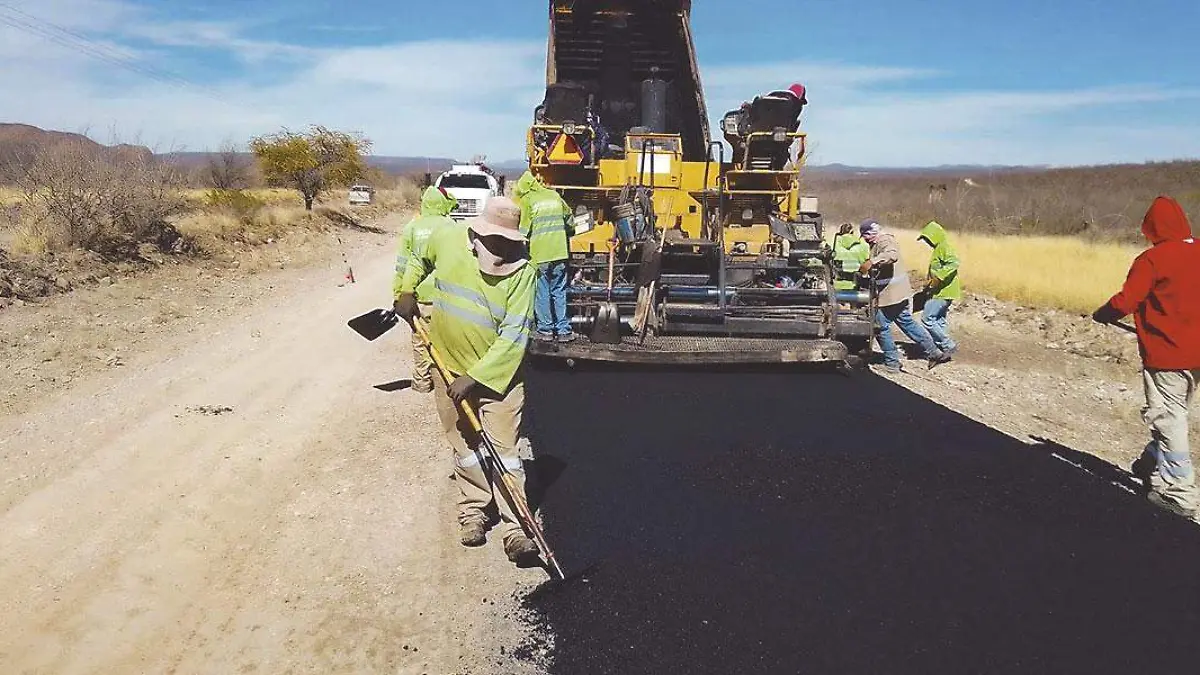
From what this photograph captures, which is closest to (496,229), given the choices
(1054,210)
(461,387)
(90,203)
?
(461,387)

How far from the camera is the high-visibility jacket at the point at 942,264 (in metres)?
8.05

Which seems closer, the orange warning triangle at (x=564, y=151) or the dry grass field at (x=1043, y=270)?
the orange warning triangle at (x=564, y=151)

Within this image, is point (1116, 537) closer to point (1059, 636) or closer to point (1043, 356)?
point (1059, 636)

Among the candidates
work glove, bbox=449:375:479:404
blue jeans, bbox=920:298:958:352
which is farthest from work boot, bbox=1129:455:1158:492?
blue jeans, bbox=920:298:958:352

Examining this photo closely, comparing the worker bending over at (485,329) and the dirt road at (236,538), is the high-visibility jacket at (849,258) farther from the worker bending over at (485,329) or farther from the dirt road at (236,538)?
the worker bending over at (485,329)

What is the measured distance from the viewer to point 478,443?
3869mm

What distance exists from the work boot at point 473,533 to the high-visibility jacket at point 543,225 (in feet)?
10.6

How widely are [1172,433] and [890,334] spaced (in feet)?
12.2

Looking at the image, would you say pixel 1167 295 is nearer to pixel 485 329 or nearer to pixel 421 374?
pixel 485 329

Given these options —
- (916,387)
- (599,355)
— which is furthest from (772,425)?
(916,387)

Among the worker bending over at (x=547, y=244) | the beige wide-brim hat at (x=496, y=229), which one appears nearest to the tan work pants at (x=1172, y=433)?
the beige wide-brim hat at (x=496, y=229)

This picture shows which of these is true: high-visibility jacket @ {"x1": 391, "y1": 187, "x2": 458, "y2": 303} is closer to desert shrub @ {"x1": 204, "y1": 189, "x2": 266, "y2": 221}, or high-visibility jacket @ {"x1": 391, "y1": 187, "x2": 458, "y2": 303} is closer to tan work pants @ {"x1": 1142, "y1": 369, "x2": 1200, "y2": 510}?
tan work pants @ {"x1": 1142, "y1": 369, "x2": 1200, "y2": 510}

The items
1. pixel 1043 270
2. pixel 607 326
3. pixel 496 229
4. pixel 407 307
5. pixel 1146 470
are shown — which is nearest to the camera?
pixel 496 229

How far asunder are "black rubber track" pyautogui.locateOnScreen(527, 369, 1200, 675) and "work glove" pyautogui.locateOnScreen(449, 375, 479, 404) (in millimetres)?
842
